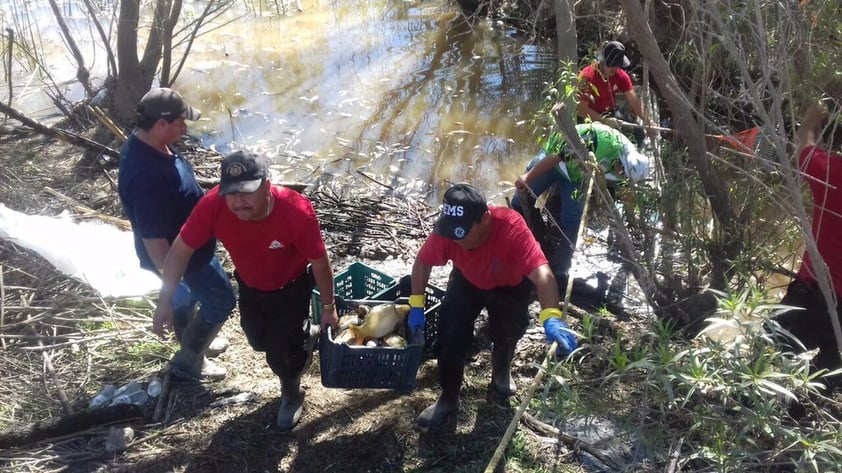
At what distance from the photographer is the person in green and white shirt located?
4293mm

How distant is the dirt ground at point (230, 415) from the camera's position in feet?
12.1

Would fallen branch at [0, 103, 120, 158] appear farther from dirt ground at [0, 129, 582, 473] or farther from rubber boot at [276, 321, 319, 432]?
rubber boot at [276, 321, 319, 432]

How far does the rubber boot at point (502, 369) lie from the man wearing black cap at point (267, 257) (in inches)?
39.7

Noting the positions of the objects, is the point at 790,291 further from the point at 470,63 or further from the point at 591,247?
the point at 470,63

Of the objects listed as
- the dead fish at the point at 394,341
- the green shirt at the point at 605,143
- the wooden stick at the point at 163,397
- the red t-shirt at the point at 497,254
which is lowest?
the wooden stick at the point at 163,397

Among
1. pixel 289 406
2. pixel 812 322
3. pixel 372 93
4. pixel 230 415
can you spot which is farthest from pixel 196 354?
pixel 372 93

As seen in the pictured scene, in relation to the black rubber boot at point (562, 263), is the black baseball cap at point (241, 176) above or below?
above

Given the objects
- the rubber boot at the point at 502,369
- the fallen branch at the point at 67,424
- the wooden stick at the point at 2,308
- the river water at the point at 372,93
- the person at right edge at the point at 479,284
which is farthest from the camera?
the river water at the point at 372,93

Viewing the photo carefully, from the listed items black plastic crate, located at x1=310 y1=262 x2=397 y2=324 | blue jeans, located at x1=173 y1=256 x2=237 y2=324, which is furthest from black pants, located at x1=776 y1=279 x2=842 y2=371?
blue jeans, located at x1=173 y1=256 x2=237 y2=324

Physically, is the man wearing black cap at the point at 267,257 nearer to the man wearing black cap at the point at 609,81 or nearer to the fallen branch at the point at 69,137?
the man wearing black cap at the point at 609,81

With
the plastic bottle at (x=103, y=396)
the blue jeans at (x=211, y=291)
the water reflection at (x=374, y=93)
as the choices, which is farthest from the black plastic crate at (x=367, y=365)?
the water reflection at (x=374, y=93)

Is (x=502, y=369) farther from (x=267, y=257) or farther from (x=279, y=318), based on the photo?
(x=267, y=257)

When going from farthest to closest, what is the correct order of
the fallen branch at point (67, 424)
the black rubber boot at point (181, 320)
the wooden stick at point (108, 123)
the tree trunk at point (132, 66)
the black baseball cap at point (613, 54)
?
the tree trunk at point (132, 66), the wooden stick at point (108, 123), the black baseball cap at point (613, 54), the black rubber boot at point (181, 320), the fallen branch at point (67, 424)

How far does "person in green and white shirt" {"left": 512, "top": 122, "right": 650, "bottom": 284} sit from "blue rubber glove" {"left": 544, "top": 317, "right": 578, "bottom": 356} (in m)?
0.93
